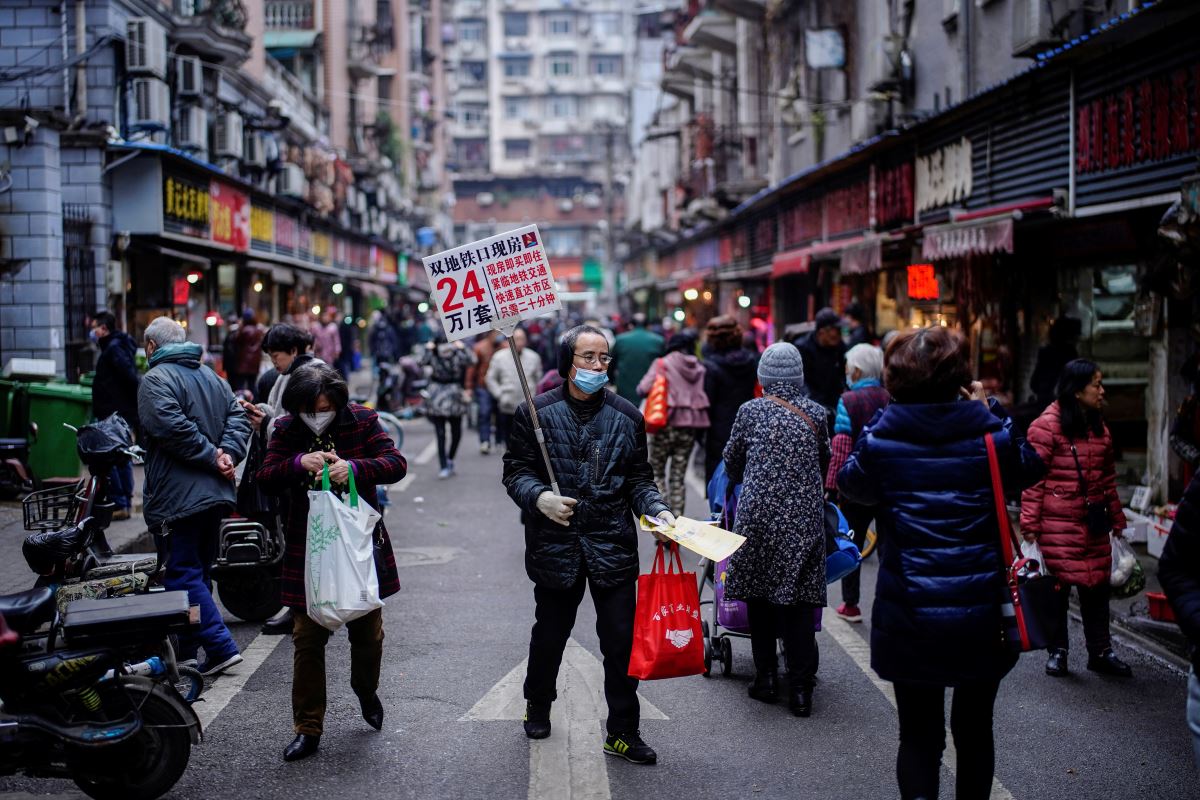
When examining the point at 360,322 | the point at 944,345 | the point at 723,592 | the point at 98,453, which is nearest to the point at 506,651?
the point at 723,592

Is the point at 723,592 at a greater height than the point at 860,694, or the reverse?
the point at 723,592

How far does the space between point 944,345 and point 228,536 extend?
506cm

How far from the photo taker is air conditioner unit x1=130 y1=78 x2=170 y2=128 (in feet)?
59.8

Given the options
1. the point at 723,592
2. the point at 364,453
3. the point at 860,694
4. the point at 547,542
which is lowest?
the point at 860,694

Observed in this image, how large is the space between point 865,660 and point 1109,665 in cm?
135

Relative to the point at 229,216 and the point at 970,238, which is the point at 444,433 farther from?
the point at 229,216

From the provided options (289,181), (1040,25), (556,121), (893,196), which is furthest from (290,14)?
(556,121)

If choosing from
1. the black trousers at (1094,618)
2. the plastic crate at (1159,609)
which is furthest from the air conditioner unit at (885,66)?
the black trousers at (1094,618)

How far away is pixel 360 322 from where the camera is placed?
44219 mm

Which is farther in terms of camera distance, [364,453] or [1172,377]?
[1172,377]

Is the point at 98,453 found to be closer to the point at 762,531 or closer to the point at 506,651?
the point at 506,651

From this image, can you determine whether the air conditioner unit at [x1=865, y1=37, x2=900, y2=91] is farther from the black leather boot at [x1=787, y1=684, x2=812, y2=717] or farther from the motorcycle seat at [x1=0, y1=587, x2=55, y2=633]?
the motorcycle seat at [x1=0, y1=587, x2=55, y2=633]

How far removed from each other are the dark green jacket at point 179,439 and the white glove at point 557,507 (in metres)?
2.25

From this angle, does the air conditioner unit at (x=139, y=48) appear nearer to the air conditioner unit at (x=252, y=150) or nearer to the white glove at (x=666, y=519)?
the air conditioner unit at (x=252, y=150)
